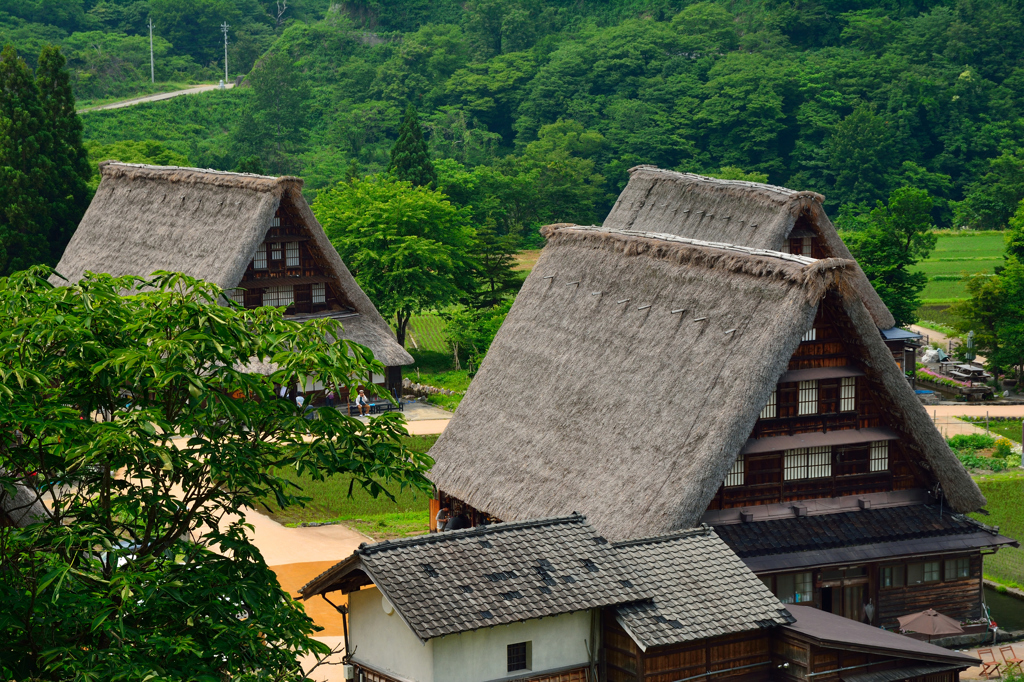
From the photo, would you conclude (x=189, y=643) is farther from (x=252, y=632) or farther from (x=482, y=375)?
(x=482, y=375)

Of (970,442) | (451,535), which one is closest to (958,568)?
(451,535)

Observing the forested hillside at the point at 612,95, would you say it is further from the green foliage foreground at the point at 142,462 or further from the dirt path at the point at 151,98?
the green foliage foreground at the point at 142,462

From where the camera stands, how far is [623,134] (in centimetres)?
9044

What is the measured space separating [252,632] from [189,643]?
780mm

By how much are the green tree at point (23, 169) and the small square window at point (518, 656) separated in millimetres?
37244

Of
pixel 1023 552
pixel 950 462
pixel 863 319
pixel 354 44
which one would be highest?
pixel 354 44

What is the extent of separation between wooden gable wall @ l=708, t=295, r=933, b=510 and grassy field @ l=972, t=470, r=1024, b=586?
5358mm

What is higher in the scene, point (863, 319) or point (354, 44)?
point (354, 44)

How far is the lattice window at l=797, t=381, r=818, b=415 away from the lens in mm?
22594

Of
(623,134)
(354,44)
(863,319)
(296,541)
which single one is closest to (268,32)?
(354,44)

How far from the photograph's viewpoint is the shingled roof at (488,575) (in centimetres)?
1738

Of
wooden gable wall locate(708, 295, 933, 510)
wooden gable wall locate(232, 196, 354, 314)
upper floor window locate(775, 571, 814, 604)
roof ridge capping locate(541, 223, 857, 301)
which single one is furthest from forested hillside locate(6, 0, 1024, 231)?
upper floor window locate(775, 571, 814, 604)

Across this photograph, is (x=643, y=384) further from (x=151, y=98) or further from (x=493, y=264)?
(x=151, y=98)

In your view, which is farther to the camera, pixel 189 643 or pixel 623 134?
pixel 623 134
